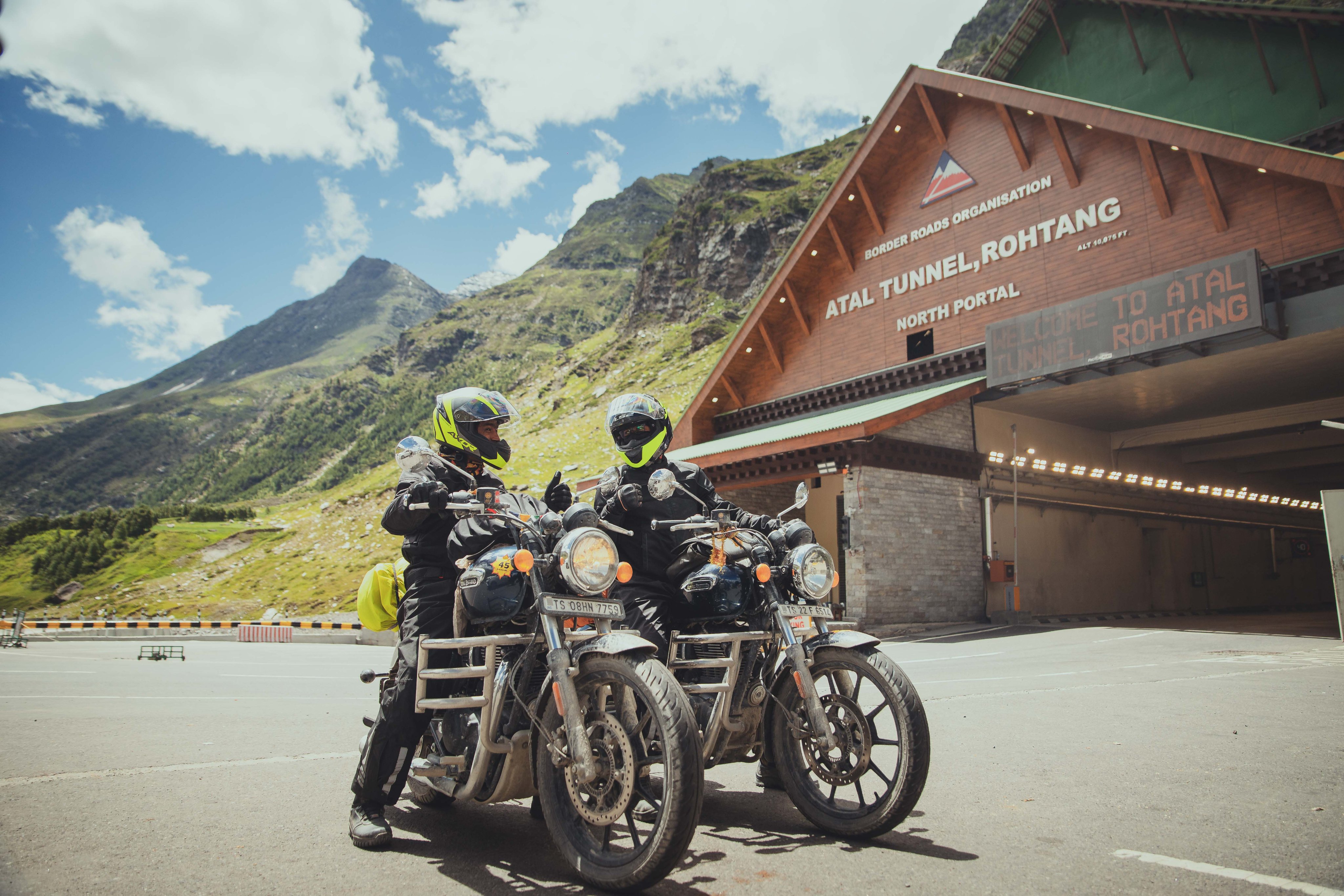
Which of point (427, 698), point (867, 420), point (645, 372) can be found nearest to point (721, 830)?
point (427, 698)

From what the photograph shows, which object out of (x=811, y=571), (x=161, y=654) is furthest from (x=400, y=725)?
(x=161, y=654)

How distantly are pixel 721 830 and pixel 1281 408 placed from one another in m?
21.1

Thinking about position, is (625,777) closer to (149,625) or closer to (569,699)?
(569,699)

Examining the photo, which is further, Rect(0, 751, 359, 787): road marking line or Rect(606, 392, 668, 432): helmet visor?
Rect(0, 751, 359, 787): road marking line

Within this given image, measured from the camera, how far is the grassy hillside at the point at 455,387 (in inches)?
1486

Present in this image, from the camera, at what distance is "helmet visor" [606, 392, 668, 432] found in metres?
3.98

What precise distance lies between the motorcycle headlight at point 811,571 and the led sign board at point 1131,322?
1220cm

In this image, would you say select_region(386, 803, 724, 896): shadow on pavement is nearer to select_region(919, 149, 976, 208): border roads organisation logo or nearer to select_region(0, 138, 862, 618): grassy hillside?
select_region(919, 149, 976, 208): border roads organisation logo

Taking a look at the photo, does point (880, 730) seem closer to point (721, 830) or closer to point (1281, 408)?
point (721, 830)

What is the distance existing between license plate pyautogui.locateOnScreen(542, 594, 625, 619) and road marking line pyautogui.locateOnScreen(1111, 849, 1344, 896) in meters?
2.03

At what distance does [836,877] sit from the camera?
105 inches

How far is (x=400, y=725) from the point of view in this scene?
10.6 ft

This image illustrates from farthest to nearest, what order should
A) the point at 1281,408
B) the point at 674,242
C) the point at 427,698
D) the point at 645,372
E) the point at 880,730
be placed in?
Result: the point at 674,242 < the point at 645,372 < the point at 1281,408 < the point at 880,730 < the point at 427,698

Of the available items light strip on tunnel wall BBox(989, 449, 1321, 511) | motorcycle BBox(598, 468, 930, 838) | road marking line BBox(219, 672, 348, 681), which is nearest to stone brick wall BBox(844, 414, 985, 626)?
light strip on tunnel wall BBox(989, 449, 1321, 511)
